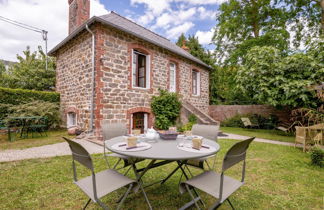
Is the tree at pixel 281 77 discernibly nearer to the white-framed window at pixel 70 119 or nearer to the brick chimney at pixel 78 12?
the brick chimney at pixel 78 12

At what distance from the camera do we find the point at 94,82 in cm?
578

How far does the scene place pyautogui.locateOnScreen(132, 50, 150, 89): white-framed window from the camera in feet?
24.6

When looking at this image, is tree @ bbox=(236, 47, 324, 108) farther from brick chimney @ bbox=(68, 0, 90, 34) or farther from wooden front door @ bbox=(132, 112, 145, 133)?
brick chimney @ bbox=(68, 0, 90, 34)

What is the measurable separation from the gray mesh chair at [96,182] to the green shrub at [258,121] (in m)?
11.0

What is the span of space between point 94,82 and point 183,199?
505 cm

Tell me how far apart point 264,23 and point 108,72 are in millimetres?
12680

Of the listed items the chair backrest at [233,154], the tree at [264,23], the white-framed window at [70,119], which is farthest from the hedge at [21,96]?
the tree at [264,23]

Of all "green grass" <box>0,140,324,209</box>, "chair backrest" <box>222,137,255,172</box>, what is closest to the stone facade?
"green grass" <box>0,140,324,209</box>

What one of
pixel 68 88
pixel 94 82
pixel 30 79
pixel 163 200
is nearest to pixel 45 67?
pixel 30 79

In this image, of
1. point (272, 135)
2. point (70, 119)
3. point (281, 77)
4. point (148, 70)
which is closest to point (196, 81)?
point (148, 70)

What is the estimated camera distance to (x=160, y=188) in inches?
103

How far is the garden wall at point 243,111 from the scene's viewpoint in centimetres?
1019

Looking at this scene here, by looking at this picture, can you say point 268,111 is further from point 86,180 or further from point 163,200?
point 86,180

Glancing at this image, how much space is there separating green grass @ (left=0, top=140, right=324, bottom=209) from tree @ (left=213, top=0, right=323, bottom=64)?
10034 millimetres
